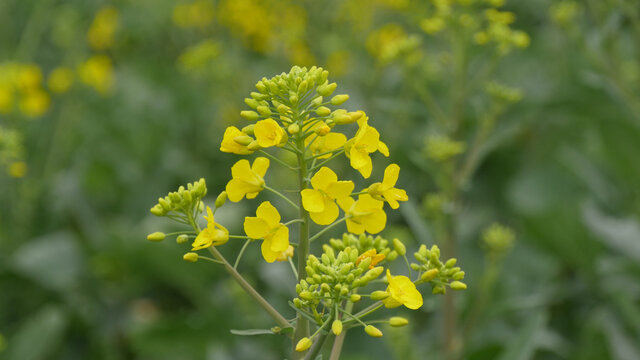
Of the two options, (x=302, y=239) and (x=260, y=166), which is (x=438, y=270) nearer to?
(x=302, y=239)

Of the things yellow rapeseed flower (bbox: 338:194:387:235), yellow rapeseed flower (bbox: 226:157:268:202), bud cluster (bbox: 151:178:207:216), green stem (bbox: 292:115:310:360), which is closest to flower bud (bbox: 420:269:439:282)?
yellow rapeseed flower (bbox: 338:194:387:235)

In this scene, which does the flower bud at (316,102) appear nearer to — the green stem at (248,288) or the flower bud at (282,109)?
the flower bud at (282,109)

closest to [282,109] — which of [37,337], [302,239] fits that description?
[302,239]

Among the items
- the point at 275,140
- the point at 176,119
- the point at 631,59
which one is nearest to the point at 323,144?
the point at 275,140

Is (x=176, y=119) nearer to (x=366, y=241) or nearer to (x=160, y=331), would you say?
(x=160, y=331)

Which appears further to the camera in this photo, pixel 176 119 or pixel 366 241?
pixel 176 119

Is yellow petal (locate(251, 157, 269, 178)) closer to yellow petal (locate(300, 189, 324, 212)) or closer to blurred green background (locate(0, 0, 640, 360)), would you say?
yellow petal (locate(300, 189, 324, 212))
